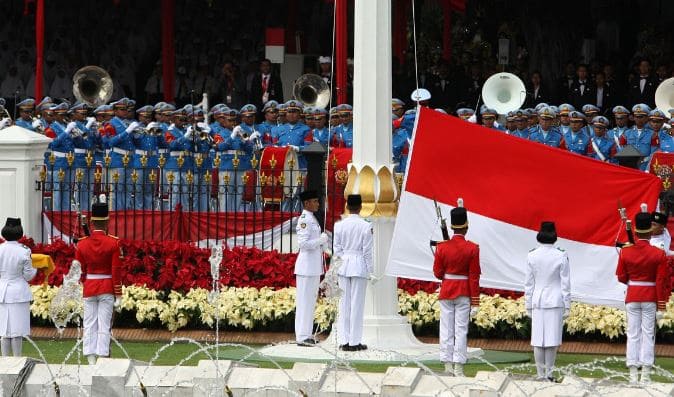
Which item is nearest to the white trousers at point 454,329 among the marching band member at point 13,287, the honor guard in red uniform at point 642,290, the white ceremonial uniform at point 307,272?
the honor guard in red uniform at point 642,290

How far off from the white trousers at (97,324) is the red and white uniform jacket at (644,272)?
4.56 metres

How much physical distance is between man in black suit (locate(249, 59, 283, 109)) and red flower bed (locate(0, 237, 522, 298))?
858cm

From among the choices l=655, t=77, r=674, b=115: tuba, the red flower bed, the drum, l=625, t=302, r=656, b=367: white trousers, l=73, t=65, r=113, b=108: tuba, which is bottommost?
l=625, t=302, r=656, b=367: white trousers

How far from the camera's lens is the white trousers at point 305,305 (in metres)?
19.6

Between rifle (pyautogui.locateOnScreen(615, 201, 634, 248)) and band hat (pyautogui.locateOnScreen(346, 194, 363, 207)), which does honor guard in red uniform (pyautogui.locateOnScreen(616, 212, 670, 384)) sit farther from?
band hat (pyautogui.locateOnScreen(346, 194, 363, 207))

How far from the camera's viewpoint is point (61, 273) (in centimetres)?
2175

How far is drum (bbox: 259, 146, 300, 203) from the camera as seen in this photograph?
22.7 meters

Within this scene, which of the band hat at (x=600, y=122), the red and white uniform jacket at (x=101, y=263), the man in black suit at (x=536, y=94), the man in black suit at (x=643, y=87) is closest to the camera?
the red and white uniform jacket at (x=101, y=263)

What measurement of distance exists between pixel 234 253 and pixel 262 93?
8.95 m

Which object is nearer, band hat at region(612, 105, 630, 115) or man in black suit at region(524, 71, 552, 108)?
band hat at region(612, 105, 630, 115)

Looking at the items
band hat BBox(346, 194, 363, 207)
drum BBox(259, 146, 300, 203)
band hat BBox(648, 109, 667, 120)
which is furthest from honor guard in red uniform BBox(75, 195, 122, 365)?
band hat BBox(648, 109, 667, 120)

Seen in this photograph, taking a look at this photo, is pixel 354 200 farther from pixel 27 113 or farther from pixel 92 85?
pixel 92 85

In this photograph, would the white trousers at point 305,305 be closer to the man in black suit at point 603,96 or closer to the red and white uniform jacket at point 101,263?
the red and white uniform jacket at point 101,263

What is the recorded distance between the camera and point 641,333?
17.9 metres
